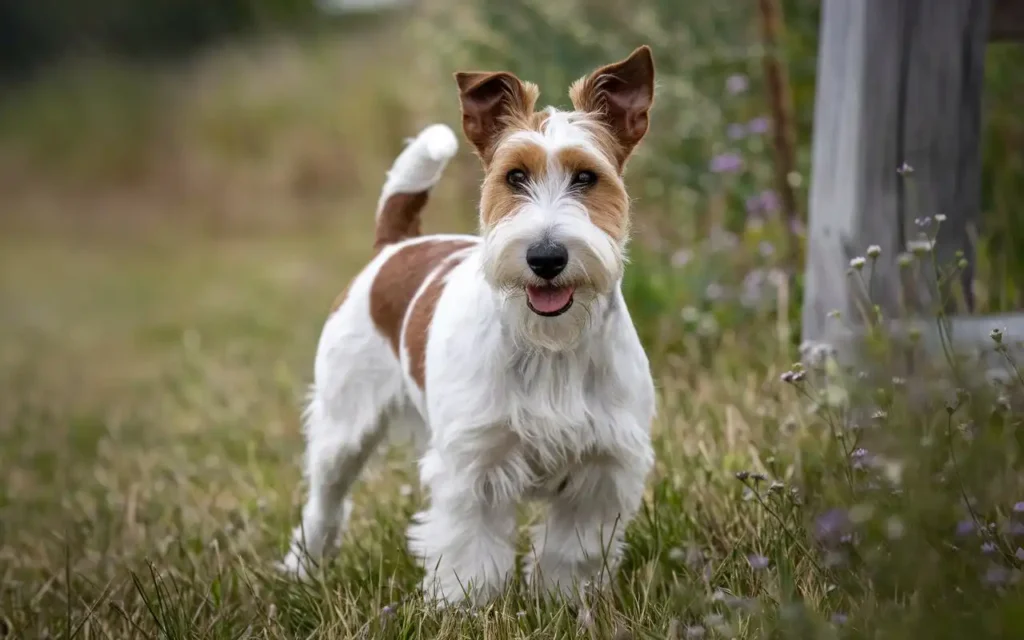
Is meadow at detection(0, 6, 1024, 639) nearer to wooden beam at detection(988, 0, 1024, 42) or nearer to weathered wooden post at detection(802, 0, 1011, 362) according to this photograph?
weathered wooden post at detection(802, 0, 1011, 362)

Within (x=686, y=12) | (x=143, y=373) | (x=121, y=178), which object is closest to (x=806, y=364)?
(x=686, y=12)

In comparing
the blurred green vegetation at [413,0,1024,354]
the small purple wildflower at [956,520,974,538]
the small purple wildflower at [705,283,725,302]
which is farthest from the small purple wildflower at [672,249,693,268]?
the small purple wildflower at [956,520,974,538]

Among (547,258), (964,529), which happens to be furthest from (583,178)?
(964,529)

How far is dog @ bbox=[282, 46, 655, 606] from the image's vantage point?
308 centimetres

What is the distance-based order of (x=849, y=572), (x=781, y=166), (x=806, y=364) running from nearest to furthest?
(x=849, y=572) < (x=806, y=364) < (x=781, y=166)

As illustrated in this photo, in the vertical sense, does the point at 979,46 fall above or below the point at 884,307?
above

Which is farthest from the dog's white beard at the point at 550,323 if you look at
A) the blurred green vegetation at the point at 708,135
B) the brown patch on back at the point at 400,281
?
the blurred green vegetation at the point at 708,135

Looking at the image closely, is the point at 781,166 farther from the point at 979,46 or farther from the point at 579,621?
the point at 579,621

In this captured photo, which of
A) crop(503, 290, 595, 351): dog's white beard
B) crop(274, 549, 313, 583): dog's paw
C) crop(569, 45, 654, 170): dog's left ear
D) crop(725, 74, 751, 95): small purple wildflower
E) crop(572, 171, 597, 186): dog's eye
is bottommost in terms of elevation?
crop(274, 549, 313, 583): dog's paw

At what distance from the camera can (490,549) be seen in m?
3.46

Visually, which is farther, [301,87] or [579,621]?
[301,87]

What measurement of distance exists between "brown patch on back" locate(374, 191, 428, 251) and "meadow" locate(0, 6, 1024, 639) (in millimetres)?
1004

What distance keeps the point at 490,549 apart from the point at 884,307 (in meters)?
1.81

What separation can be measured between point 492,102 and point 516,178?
1.00 feet
